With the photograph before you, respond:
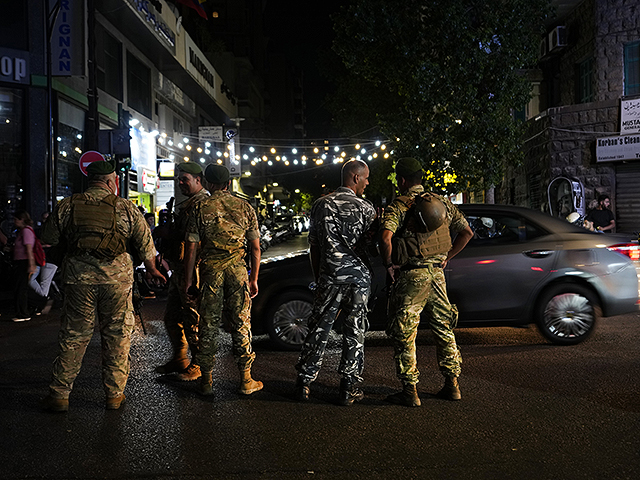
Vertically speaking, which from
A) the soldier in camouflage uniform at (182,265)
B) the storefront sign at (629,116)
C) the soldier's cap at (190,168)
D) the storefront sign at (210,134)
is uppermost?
the storefront sign at (210,134)

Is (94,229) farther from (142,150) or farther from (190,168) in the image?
Answer: (142,150)

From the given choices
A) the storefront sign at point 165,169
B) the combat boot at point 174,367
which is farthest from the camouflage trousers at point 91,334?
the storefront sign at point 165,169

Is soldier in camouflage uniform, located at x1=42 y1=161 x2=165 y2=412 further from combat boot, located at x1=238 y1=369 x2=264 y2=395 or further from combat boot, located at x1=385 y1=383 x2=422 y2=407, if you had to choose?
combat boot, located at x1=385 y1=383 x2=422 y2=407

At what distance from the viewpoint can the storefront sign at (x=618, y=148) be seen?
16969 mm

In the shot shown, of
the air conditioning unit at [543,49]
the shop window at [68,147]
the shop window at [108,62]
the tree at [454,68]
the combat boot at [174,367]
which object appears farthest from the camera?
the shop window at [108,62]

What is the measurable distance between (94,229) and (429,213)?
8.02 ft

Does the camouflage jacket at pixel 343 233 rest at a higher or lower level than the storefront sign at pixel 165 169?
lower

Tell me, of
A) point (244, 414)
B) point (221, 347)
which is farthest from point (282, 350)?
point (244, 414)

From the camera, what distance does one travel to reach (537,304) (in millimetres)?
7098

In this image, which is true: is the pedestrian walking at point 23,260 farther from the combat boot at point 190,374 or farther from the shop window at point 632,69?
the shop window at point 632,69

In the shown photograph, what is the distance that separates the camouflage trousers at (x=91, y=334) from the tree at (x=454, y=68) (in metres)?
15.4

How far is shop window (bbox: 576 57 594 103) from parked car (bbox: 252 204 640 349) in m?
13.0

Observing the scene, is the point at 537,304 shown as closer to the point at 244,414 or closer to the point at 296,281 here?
the point at 296,281

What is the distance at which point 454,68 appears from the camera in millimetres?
18812
